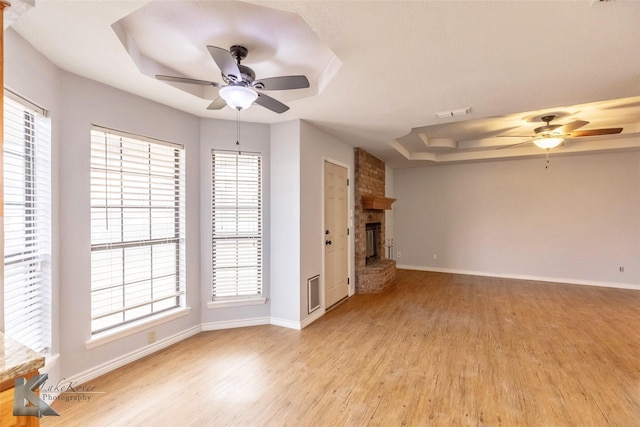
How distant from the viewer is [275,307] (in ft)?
12.1

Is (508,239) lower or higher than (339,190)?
lower

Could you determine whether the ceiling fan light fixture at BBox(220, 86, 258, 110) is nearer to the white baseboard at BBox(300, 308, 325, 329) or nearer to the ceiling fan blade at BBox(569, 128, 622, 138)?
A: the white baseboard at BBox(300, 308, 325, 329)

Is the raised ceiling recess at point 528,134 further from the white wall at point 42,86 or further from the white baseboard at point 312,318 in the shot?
the white wall at point 42,86

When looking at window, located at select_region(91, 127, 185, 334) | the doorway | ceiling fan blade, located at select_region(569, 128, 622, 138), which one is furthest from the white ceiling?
the doorway

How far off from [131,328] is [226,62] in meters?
2.60

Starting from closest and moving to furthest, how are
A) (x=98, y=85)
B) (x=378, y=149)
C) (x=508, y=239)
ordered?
1. (x=98, y=85)
2. (x=378, y=149)
3. (x=508, y=239)

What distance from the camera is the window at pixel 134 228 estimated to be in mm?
2580

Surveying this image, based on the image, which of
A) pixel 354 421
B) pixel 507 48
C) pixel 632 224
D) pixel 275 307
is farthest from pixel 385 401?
pixel 632 224

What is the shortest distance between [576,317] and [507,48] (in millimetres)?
3878

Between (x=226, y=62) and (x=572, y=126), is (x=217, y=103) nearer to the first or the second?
(x=226, y=62)

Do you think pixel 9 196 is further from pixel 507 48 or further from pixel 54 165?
pixel 507 48

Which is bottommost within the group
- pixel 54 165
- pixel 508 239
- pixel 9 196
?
pixel 508 239

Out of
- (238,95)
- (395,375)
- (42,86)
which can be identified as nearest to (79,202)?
(42,86)

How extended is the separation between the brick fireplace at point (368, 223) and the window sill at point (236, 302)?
2084 millimetres
